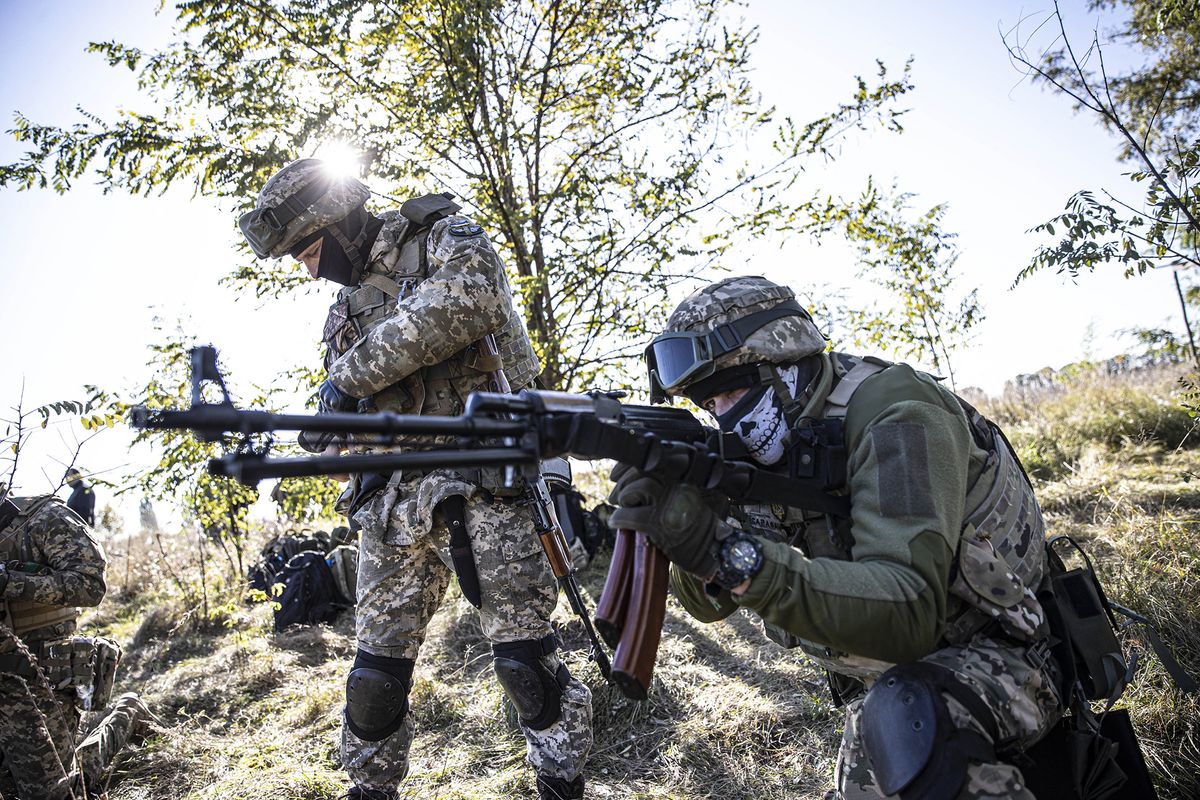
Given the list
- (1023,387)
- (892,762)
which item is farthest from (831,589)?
(1023,387)

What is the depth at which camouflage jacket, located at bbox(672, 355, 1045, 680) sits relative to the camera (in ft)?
6.08

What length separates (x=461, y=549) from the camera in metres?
2.98

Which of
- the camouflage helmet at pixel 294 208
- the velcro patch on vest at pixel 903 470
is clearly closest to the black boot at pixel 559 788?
the velcro patch on vest at pixel 903 470

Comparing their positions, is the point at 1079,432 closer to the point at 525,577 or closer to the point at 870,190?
the point at 870,190

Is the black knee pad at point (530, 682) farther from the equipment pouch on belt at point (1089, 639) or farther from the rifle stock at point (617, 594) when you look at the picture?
the equipment pouch on belt at point (1089, 639)

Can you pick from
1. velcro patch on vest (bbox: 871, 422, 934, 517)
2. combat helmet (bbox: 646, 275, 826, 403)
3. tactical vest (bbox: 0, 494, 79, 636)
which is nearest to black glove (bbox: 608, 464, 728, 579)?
velcro patch on vest (bbox: 871, 422, 934, 517)

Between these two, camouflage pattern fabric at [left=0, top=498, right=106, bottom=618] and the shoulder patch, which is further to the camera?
camouflage pattern fabric at [left=0, top=498, right=106, bottom=618]

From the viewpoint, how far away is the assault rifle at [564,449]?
146 cm

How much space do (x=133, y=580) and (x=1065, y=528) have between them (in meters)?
11.0

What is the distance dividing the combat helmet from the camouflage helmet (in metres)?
1.69

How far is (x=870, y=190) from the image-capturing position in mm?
5492

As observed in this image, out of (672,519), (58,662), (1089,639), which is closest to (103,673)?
(58,662)

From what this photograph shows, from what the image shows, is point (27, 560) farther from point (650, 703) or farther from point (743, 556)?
point (743, 556)

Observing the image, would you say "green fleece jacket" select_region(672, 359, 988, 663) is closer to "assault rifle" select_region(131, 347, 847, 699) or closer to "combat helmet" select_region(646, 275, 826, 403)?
"assault rifle" select_region(131, 347, 847, 699)
